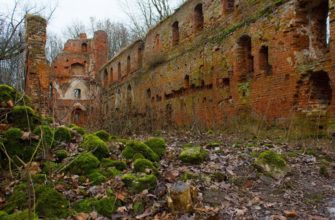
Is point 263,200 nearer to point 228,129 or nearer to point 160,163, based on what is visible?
point 160,163

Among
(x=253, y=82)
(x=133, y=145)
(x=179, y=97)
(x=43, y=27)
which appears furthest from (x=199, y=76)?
(x=133, y=145)

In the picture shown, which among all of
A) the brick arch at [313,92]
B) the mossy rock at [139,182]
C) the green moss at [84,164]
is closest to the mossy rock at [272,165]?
the mossy rock at [139,182]

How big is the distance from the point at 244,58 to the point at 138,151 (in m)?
8.02

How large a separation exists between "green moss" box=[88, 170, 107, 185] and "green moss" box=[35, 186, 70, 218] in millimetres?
695

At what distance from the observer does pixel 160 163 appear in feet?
21.0

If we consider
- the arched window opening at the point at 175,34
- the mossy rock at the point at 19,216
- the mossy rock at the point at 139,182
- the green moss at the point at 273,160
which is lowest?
the mossy rock at the point at 19,216

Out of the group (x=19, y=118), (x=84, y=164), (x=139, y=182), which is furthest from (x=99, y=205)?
(x=19, y=118)

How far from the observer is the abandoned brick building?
34.8 ft

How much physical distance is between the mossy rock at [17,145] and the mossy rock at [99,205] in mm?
1568

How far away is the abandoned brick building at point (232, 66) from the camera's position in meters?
10.6

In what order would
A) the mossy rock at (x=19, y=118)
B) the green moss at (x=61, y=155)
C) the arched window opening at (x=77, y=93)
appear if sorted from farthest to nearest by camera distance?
the arched window opening at (x=77, y=93)
the mossy rock at (x=19, y=118)
the green moss at (x=61, y=155)

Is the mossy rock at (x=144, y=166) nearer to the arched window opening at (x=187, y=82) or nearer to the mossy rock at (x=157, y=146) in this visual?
the mossy rock at (x=157, y=146)

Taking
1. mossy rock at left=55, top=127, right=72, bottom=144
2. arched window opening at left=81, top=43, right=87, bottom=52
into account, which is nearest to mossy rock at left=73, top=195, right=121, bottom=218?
mossy rock at left=55, top=127, right=72, bottom=144

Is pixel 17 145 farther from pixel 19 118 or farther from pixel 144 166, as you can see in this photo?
pixel 144 166
